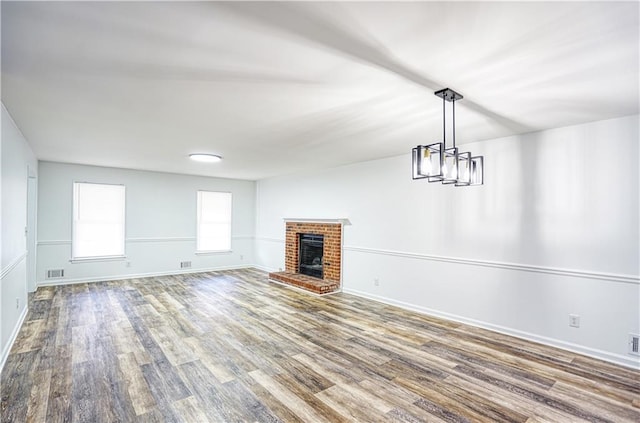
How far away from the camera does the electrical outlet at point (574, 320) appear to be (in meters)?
3.43

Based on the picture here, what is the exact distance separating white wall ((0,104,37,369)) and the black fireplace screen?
4.64 meters

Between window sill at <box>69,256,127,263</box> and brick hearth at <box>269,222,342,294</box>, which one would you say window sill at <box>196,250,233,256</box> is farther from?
brick hearth at <box>269,222,342,294</box>

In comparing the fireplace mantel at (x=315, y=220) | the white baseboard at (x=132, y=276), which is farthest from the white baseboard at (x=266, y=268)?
the fireplace mantel at (x=315, y=220)

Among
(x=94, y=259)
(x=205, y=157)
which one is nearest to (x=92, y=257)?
(x=94, y=259)

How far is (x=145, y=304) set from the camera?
5.07 metres

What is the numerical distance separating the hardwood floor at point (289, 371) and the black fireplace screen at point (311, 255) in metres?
2.07

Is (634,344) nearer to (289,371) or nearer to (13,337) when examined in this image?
(289,371)

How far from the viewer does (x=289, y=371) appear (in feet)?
9.67

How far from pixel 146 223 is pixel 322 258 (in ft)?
13.6

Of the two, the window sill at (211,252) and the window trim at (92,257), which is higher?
the window trim at (92,257)

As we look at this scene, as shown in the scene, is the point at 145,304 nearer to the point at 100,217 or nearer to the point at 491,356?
the point at 100,217

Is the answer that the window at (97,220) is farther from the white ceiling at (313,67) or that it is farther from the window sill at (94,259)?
the white ceiling at (313,67)

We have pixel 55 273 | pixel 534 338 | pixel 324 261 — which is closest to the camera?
pixel 534 338

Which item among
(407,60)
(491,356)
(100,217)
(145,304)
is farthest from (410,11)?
(100,217)
